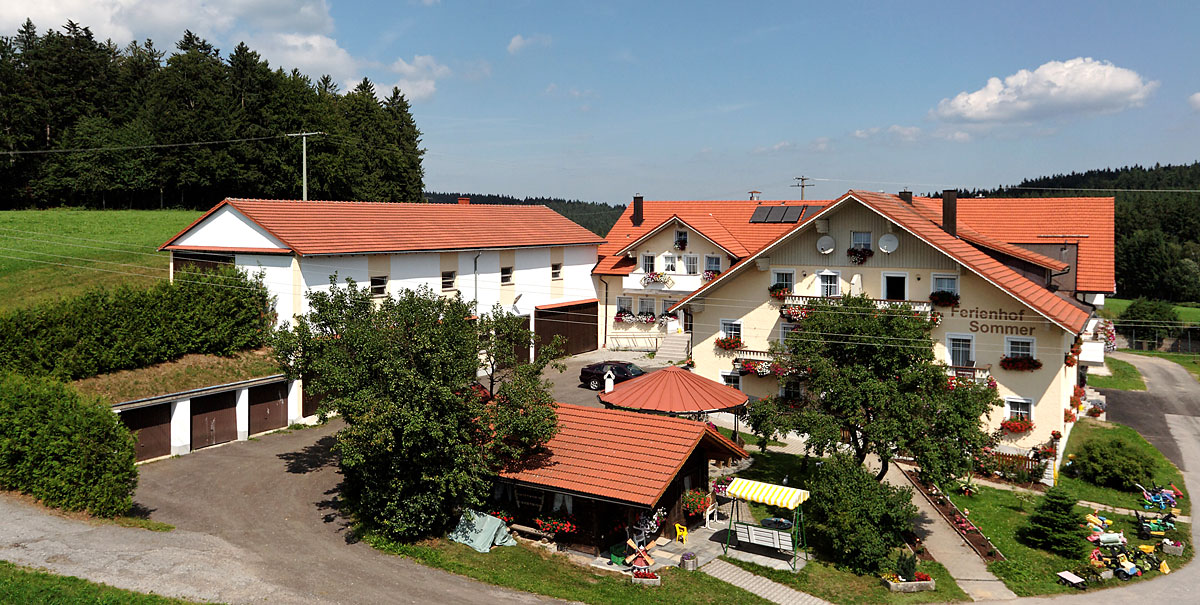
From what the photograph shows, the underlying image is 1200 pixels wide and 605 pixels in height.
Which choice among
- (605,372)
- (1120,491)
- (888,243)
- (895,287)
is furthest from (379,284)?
(1120,491)

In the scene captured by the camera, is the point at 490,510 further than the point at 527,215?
No

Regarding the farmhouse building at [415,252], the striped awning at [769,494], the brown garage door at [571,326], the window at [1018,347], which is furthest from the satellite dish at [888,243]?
the brown garage door at [571,326]

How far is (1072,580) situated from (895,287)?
13.0 meters

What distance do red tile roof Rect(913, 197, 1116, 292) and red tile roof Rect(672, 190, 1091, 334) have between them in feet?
21.4

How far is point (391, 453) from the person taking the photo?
18891 mm

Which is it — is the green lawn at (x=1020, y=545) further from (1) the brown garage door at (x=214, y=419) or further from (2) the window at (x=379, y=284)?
A: (1) the brown garage door at (x=214, y=419)

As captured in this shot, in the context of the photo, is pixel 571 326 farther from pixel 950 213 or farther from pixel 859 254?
pixel 950 213

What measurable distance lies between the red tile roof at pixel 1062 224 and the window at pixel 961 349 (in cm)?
950

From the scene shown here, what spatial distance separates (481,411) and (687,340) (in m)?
25.1

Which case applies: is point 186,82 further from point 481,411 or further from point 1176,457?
point 1176,457

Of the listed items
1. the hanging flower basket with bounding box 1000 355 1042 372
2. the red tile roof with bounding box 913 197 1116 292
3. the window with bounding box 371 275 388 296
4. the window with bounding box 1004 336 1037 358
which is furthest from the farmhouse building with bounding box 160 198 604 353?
the red tile roof with bounding box 913 197 1116 292

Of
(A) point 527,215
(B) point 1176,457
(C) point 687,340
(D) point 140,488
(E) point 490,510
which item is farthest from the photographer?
(A) point 527,215

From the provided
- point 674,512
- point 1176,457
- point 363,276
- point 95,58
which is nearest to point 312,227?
point 363,276

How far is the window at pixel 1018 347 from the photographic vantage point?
26.9 metres
